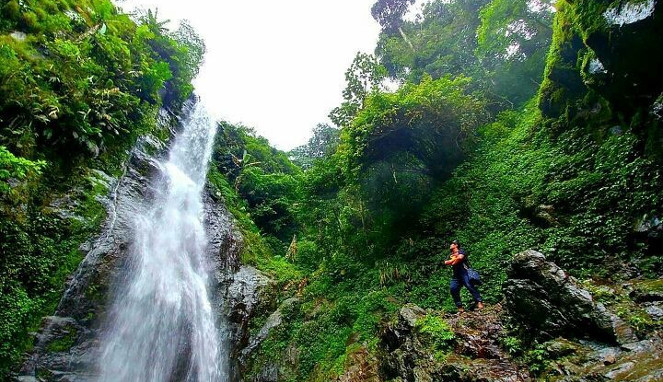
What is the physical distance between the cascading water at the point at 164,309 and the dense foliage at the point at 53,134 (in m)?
1.68

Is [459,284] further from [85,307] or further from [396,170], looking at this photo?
[85,307]

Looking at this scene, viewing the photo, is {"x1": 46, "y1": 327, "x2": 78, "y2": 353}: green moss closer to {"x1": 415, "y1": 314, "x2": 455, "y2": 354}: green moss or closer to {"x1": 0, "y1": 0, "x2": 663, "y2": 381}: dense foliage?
{"x1": 0, "y1": 0, "x2": 663, "y2": 381}: dense foliage

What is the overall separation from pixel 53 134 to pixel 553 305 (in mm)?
13070

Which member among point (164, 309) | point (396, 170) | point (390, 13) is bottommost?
point (164, 309)

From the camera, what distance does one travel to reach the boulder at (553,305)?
14.3 ft

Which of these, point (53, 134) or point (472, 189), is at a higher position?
point (53, 134)

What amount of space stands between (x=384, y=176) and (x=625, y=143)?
6.50 metres

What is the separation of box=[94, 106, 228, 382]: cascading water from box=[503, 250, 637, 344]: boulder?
8714mm

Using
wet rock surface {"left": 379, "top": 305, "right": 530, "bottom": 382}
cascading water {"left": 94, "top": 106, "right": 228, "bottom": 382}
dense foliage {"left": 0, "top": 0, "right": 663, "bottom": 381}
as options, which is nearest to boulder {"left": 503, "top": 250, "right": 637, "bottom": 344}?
dense foliage {"left": 0, "top": 0, "right": 663, "bottom": 381}

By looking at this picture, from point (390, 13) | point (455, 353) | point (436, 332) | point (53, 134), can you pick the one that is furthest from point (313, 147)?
point (455, 353)

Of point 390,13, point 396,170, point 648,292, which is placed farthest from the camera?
point 390,13

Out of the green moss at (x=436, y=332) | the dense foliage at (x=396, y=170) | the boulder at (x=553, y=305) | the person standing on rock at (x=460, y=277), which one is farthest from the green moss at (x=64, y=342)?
the boulder at (x=553, y=305)

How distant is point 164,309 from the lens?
1056 cm

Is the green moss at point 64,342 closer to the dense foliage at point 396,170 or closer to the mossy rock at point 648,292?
the dense foliage at point 396,170
